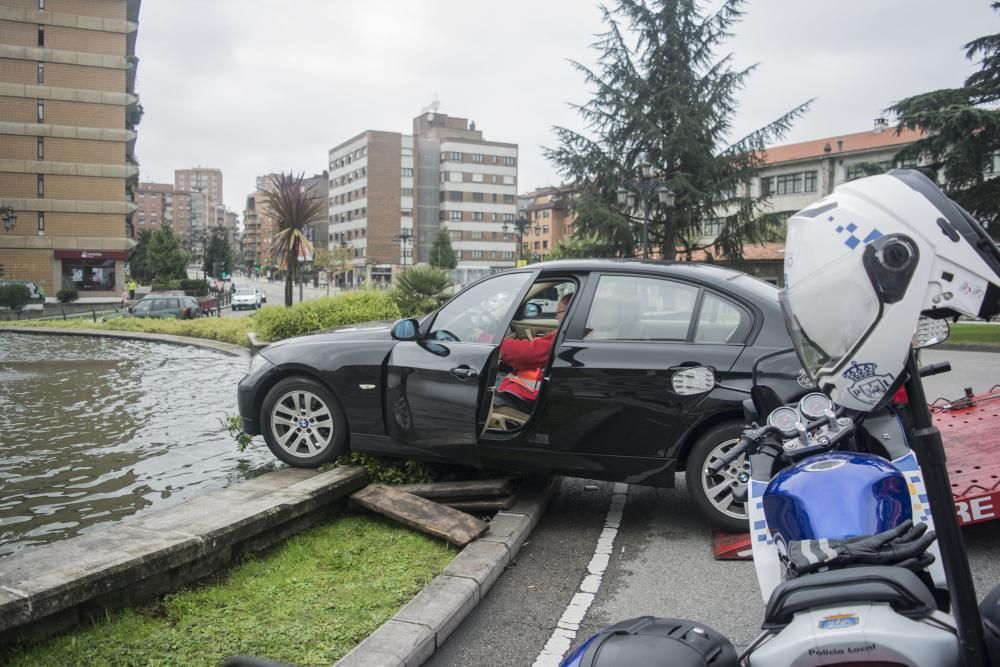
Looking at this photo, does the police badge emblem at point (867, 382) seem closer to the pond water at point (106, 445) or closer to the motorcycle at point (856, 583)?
the motorcycle at point (856, 583)

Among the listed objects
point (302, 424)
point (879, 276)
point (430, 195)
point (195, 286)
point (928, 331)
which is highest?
point (430, 195)

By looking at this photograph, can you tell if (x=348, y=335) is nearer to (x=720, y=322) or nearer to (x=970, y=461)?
(x=720, y=322)

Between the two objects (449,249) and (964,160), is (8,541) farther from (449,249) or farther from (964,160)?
(449,249)

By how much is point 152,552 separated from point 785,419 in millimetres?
3154

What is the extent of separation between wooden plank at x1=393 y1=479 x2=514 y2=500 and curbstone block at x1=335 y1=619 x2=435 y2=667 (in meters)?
1.89

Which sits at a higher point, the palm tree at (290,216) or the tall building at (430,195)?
the tall building at (430,195)

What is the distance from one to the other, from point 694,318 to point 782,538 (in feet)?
11.2

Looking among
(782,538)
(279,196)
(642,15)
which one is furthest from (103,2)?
(782,538)

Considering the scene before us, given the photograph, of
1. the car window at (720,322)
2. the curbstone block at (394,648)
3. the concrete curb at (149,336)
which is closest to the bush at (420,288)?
the concrete curb at (149,336)

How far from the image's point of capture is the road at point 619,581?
3807 millimetres

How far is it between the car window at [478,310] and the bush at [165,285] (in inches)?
2277

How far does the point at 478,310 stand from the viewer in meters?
5.90

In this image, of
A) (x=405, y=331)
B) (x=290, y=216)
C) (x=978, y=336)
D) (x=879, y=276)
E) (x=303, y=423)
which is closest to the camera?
(x=879, y=276)

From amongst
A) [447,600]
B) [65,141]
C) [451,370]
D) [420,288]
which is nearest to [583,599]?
[447,600]
